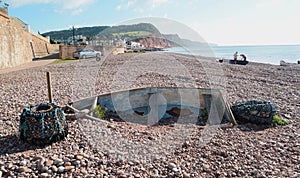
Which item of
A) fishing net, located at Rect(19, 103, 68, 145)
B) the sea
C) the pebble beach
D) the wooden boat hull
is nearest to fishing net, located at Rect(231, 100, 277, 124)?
the pebble beach

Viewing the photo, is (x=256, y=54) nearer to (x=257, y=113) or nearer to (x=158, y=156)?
(x=257, y=113)

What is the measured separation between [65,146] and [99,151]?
1.73ft

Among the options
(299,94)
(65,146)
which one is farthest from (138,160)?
(299,94)

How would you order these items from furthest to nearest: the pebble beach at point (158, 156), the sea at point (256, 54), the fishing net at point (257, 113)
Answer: the sea at point (256, 54) < the fishing net at point (257, 113) < the pebble beach at point (158, 156)

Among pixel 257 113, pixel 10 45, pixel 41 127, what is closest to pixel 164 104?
pixel 257 113

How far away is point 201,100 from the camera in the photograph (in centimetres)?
562

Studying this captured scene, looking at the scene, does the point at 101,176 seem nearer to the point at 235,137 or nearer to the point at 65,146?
the point at 65,146

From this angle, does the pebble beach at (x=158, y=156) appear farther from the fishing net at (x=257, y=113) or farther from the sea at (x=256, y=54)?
the sea at (x=256, y=54)

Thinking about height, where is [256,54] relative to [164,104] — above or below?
above

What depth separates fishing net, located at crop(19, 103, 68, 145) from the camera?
3207 mm

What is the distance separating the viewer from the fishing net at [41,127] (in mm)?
3207

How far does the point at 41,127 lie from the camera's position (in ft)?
10.6

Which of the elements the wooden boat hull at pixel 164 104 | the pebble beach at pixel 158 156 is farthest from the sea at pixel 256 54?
the pebble beach at pixel 158 156

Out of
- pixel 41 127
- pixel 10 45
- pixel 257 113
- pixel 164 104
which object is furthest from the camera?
pixel 10 45
